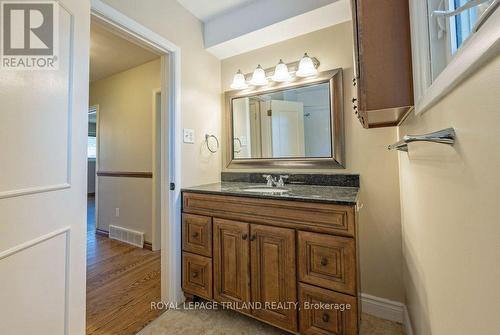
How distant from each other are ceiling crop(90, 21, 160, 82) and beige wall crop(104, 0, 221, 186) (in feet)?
1.50

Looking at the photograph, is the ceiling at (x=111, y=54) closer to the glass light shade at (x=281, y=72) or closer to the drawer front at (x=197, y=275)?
the glass light shade at (x=281, y=72)

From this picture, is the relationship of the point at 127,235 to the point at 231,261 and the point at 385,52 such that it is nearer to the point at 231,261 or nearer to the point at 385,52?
the point at 231,261

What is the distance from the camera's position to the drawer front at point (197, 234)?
163cm

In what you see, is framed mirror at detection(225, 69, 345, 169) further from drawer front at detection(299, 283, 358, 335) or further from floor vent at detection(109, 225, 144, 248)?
floor vent at detection(109, 225, 144, 248)

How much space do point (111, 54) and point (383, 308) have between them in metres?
3.58

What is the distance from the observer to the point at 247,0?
6.03ft

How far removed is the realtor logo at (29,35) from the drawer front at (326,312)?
5.12 feet

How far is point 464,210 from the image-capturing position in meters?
0.52

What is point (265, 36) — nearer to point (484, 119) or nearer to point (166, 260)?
point (484, 119)

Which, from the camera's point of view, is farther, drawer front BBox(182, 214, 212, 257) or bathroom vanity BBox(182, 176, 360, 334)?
drawer front BBox(182, 214, 212, 257)

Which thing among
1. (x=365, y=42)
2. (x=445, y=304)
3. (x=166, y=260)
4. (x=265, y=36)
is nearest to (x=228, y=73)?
(x=265, y=36)

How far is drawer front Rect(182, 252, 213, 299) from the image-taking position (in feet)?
5.32

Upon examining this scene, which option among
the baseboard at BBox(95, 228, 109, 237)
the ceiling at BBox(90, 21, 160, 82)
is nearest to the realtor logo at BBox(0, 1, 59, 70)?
the ceiling at BBox(90, 21, 160, 82)

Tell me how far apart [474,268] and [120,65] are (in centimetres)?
362
